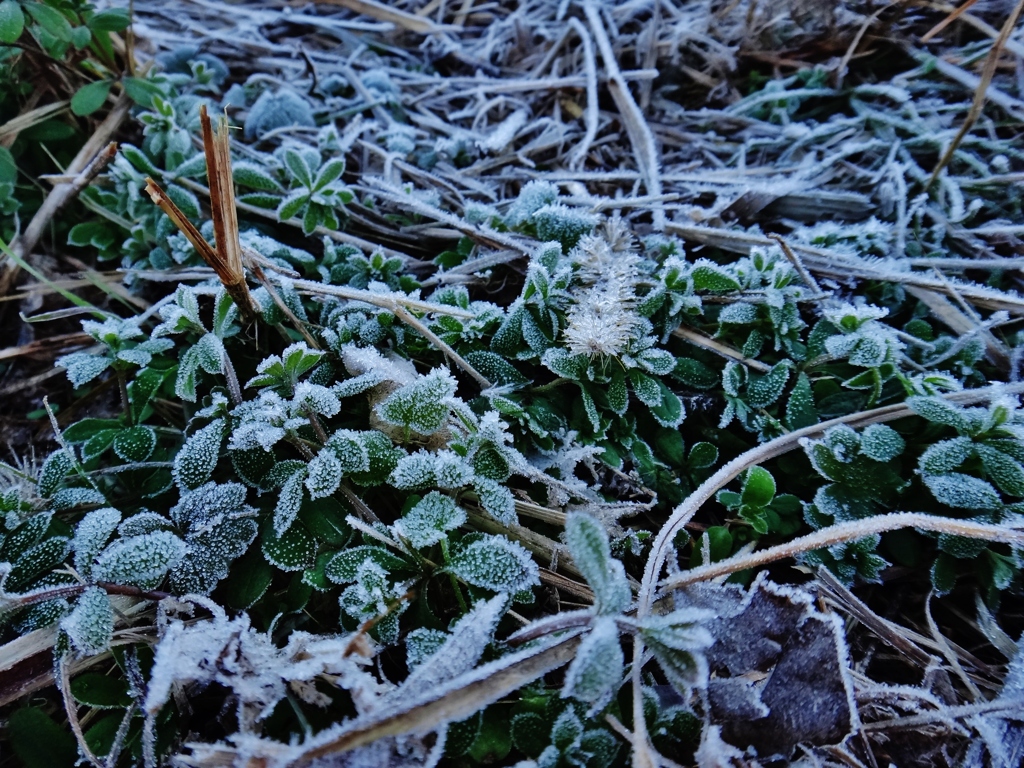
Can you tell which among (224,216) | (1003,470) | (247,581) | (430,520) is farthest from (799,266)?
(247,581)

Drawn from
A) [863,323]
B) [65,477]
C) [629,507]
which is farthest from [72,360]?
[863,323]

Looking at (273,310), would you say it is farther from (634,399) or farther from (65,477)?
(634,399)

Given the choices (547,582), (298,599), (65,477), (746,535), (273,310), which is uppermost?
(273,310)

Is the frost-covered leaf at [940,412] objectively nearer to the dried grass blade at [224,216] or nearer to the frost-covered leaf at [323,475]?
the frost-covered leaf at [323,475]

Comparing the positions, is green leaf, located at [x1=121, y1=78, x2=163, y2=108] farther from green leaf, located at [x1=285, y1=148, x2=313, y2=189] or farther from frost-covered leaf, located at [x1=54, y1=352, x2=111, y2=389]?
frost-covered leaf, located at [x1=54, y1=352, x2=111, y2=389]

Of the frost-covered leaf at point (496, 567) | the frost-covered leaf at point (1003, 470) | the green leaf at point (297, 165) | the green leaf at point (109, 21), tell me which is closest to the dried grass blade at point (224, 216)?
the green leaf at point (297, 165)

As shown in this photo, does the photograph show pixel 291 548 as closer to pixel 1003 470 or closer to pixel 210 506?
pixel 210 506
